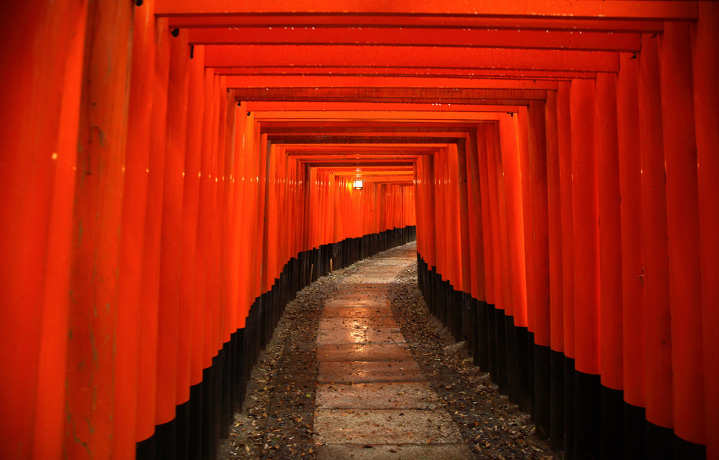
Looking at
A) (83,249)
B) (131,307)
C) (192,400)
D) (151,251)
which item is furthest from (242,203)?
(83,249)

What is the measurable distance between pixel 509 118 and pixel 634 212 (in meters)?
2.33

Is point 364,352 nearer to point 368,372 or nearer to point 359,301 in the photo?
point 368,372

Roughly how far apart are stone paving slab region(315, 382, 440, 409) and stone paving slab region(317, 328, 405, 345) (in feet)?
6.08

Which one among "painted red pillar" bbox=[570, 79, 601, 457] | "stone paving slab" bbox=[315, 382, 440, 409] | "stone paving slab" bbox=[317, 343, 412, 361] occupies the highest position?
"painted red pillar" bbox=[570, 79, 601, 457]

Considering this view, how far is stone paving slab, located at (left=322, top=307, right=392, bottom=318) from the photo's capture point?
924 centimetres

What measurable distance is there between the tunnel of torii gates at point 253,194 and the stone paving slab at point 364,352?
183cm

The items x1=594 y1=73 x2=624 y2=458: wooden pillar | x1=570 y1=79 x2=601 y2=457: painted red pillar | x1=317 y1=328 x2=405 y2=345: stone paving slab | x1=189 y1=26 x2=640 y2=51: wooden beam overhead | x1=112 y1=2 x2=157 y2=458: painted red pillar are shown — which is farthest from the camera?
x1=317 y1=328 x2=405 y2=345: stone paving slab

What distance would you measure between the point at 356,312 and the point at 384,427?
5076mm

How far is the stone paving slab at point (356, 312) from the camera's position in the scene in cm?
924

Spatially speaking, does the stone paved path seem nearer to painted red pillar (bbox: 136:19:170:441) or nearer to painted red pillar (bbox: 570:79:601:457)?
painted red pillar (bbox: 570:79:601:457)

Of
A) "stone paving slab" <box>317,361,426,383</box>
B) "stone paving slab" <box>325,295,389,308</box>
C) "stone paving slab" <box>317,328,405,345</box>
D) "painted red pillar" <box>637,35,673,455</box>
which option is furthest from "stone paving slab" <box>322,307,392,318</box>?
"painted red pillar" <box>637,35,673,455</box>

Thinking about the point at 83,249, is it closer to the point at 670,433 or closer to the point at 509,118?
the point at 670,433

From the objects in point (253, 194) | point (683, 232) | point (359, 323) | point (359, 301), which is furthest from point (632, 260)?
point (359, 301)

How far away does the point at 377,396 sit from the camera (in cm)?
521
